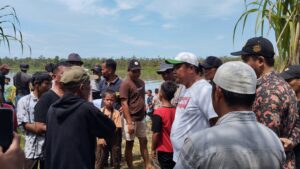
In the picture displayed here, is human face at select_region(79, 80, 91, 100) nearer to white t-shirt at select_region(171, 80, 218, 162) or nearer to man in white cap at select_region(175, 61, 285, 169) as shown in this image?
white t-shirt at select_region(171, 80, 218, 162)

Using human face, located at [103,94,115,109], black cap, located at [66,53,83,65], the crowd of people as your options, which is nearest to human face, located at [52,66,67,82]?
the crowd of people

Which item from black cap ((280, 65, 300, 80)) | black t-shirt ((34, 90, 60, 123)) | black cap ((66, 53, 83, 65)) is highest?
black cap ((66, 53, 83, 65))

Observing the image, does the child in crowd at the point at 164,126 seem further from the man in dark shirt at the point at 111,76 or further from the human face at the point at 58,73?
the man in dark shirt at the point at 111,76

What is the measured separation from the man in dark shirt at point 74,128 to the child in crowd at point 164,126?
112 cm

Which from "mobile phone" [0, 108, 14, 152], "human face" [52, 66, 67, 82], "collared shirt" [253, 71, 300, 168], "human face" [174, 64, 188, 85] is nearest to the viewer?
"mobile phone" [0, 108, 14, 152]

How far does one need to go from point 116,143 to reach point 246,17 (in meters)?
2.73

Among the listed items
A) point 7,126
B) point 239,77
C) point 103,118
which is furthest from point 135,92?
point 7,126

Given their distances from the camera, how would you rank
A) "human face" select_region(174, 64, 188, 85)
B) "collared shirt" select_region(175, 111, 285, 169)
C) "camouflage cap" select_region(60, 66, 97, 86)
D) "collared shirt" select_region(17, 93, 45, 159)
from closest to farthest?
"collared shirt" select_region(175, 111, 285, 169) → "camouflage cap" select_region(60, 66, 97, 86) → "human face" select_region(174, 64, 188, 85) → "collared shirt" select_region(17, 93, 45, 159)

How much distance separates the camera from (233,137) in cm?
151

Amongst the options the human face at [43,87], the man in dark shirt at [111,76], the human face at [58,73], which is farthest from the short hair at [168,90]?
the man in dark shirt at [111,76]

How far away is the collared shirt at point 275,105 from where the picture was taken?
7.89ft

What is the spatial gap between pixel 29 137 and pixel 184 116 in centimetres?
163

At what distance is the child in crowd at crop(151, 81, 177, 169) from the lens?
12.5 ft

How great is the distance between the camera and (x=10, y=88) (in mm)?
8961
